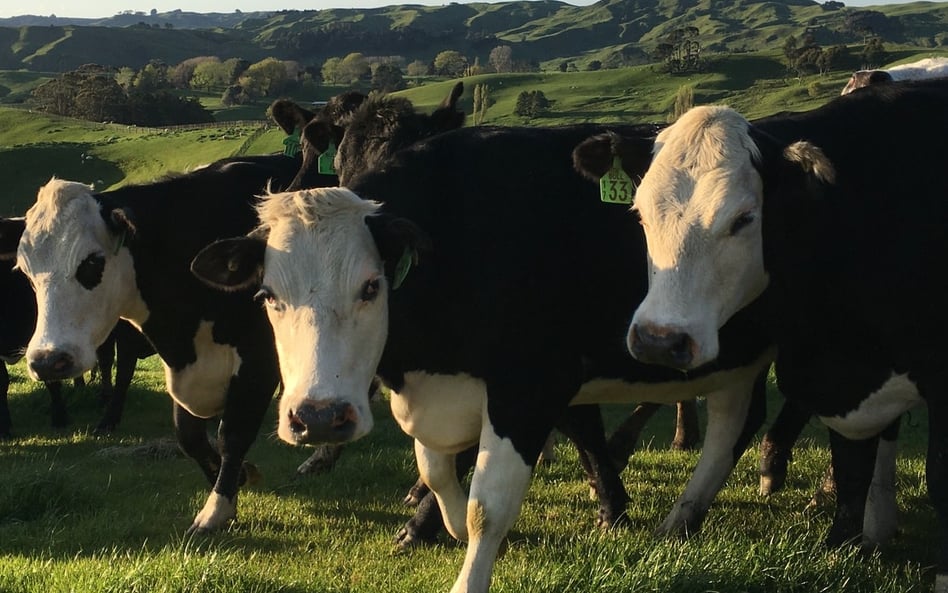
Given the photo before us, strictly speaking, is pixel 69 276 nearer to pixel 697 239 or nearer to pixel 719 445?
pixel 697 239

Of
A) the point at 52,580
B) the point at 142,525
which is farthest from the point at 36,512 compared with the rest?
the point at 52,580

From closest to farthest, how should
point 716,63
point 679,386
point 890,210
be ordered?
1. point 890,210
2. point 679,386
3. point 716,63

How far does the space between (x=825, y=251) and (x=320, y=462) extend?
4648 millimetres

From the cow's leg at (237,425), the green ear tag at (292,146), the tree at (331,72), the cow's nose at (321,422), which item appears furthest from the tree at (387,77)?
the cow's nose at (321,422)

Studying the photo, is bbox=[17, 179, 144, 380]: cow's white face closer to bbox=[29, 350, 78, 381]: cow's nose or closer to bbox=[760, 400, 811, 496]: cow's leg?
bbox=[29, 350, 78, 381]: cow's nose

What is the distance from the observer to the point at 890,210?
4852 mm

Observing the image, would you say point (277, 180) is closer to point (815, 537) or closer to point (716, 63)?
point (815, 537)

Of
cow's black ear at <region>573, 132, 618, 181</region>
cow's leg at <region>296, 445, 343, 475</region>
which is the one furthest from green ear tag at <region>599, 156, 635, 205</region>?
cow's leg at <region>296, 445, 343, 475</region>

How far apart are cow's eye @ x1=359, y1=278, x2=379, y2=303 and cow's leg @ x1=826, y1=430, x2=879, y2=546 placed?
2704 millimetres

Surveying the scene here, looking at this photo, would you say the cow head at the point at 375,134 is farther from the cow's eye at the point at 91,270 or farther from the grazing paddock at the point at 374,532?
the grazing paddock at the point at 374,532

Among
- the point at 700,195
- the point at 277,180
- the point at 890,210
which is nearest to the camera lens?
the point at 700,195

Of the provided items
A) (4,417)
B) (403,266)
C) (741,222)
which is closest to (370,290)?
(403,266)

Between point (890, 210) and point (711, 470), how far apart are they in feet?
6.76

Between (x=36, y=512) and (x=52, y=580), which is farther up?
(x=52, y=580)
